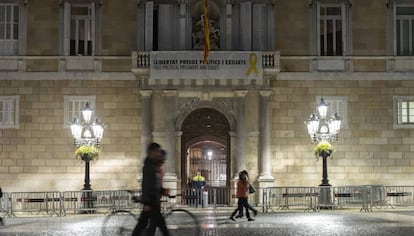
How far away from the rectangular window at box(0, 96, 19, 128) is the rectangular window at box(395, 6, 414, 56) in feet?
54.6

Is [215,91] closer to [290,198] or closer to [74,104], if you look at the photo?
[290,198]

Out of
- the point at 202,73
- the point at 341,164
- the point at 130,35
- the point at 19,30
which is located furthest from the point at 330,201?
the point at 19,30

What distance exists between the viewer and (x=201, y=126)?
32.7 metres

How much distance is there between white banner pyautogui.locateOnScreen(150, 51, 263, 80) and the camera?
31078 mm

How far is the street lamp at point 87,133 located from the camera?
29031 mm

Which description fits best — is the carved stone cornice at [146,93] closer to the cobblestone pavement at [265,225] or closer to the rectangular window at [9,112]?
the rectangular window at [9,112]

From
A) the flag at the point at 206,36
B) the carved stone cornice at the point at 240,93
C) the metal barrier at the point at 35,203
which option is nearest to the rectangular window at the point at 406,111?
the carved stone cornice at the point at 240,93

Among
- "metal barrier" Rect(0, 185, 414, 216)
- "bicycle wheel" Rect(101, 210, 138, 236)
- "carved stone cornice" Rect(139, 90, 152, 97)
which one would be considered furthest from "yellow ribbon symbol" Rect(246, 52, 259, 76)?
"bicycle wheel" Rect(101, 210, 138, 236)

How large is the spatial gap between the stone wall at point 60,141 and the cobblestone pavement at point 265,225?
16.2ft

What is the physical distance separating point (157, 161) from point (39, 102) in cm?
1908

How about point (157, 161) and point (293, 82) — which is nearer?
point (157, 161)

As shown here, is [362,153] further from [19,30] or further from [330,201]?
[19,30]

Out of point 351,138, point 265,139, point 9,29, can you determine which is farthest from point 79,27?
point 351,138

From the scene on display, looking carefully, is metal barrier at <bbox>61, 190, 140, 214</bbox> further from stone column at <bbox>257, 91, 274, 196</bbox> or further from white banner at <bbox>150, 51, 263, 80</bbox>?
stone column at <bbox>257, 91, 274, 196</bbox>
